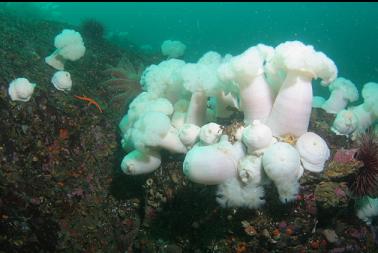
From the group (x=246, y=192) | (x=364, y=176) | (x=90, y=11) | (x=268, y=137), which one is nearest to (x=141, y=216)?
(x=246, y=192)

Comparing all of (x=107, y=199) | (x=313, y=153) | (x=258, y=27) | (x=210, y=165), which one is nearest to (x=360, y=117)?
(x=313, y=153)

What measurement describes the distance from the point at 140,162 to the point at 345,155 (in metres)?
3.02

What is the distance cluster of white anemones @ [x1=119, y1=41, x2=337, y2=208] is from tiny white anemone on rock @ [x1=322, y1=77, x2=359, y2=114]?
164cm

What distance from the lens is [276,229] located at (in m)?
4.00

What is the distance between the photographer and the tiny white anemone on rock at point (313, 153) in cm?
398

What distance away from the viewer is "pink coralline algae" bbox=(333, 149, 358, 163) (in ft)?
13.9

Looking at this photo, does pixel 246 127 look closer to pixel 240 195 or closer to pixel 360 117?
pixel 240 195

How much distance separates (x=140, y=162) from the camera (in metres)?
4.83

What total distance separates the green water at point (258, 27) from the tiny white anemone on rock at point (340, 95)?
1309 cm

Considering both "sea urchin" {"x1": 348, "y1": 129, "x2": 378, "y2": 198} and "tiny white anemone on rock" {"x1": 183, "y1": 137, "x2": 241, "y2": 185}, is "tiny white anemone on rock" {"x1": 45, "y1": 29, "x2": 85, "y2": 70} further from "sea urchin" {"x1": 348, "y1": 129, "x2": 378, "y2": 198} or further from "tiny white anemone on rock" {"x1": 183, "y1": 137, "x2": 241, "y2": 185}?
"sea urchin" {"x1": 348, "y1": 129, "x2": 378, "y2": 198}

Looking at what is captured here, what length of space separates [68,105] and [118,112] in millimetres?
1181

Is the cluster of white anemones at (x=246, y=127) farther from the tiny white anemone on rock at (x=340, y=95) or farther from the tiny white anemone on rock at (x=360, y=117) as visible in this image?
the tiny white anemone on rock at (x=340, y=95)

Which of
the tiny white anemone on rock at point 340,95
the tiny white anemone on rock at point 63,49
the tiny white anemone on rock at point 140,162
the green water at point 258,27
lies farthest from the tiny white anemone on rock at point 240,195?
the green water at point 258,27

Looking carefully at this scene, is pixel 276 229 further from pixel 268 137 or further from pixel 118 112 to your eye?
pixel 118 112
